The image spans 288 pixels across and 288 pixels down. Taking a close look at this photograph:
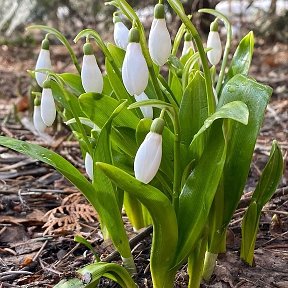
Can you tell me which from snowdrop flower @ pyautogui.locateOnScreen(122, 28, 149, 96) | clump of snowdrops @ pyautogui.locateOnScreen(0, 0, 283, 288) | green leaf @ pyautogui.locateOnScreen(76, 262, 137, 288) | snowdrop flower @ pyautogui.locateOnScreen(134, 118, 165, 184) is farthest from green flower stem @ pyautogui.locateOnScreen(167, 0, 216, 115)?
green leaf @ pyautogui.locateOnScreen(76, 262, 137, 288)

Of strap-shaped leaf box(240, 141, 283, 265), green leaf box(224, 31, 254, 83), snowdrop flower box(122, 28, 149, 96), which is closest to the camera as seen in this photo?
snowdrop flower box(122, 28, 149, 96)

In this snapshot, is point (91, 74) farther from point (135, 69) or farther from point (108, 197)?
point (108, 197)

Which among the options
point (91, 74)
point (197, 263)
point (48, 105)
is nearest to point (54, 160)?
point (48, 105)

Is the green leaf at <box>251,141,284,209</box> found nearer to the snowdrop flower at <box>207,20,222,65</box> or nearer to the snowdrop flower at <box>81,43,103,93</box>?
the snowdrop flower at <box>207,20,222,65</box>

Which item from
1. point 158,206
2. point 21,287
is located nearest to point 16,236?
point 21,287

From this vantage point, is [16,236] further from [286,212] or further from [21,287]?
[286,212]

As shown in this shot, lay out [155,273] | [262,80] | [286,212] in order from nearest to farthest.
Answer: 1. [155,273]
2. [286,212]
3. [262,80]
